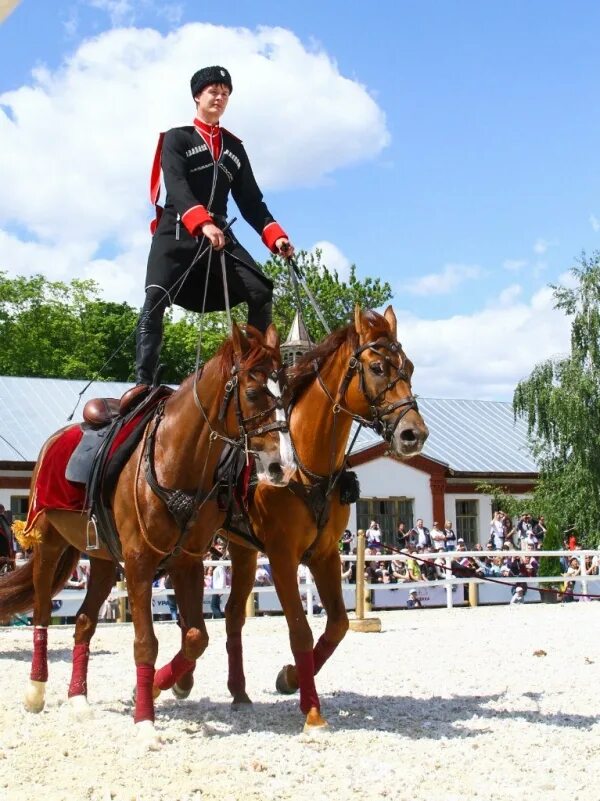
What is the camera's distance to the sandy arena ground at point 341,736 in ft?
20.1

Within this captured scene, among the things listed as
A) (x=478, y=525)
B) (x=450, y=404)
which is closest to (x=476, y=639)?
(x=478, y=525)

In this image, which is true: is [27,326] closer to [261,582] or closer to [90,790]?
[261,582]

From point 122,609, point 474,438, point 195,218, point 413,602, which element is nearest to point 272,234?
point 195,218

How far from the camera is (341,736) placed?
288 inches

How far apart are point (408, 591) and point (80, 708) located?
1550 cm

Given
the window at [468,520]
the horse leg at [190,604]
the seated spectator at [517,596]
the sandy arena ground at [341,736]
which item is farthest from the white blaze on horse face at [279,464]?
the window at [468,520]

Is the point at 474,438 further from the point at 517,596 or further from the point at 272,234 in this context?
the point at 272,234

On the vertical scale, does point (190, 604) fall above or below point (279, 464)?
below

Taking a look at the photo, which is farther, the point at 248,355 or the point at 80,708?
the point at 80,708

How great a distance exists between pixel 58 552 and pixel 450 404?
1435 inches

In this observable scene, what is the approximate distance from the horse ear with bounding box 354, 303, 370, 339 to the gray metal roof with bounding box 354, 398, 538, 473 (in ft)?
88.9

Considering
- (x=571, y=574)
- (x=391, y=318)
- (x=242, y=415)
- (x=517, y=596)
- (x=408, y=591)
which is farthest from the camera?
(x=571, y=574)

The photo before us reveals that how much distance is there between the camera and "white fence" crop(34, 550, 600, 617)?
2030cm

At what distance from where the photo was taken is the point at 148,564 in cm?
738
